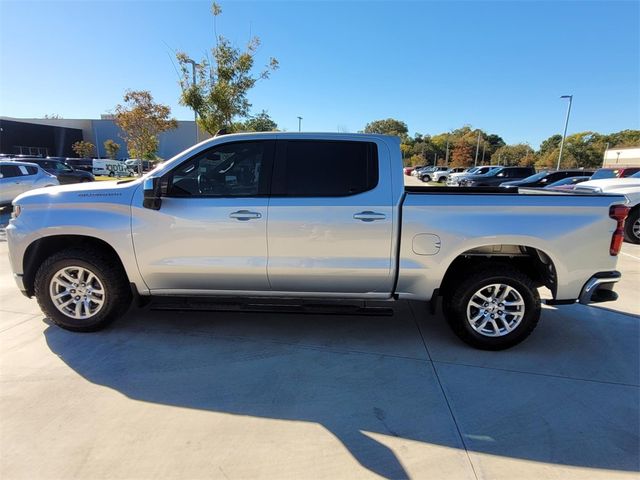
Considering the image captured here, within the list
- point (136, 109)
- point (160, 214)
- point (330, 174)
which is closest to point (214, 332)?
point (160, 214)

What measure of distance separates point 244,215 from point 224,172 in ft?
1.67

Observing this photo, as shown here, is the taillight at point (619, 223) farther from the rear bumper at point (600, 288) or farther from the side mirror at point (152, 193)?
the side mirror at point (152, 193)

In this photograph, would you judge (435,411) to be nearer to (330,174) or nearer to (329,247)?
(329,247)

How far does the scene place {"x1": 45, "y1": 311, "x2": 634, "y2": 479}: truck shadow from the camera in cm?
260

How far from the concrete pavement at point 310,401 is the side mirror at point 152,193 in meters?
1.32

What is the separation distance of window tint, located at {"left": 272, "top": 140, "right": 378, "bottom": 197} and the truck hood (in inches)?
56.3

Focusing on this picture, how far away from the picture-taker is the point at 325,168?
3637 millimetres

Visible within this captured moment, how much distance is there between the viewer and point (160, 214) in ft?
11.8


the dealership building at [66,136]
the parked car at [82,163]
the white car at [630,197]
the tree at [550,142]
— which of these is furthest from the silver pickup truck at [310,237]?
the tree at [550,142]

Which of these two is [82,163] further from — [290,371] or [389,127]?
[389,127]

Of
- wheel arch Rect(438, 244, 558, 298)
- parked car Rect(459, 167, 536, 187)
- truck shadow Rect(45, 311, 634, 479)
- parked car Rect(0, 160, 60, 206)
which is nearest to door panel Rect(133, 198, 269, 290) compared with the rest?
truck shadow Rect(45, 311, 634, 479)

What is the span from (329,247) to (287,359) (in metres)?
1.07

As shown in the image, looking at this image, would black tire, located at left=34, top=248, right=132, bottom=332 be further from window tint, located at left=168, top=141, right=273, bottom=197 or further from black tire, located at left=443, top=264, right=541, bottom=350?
black tire, located at left=443, top=264, right=541, bottom=350

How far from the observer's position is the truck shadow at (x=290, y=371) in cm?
260
